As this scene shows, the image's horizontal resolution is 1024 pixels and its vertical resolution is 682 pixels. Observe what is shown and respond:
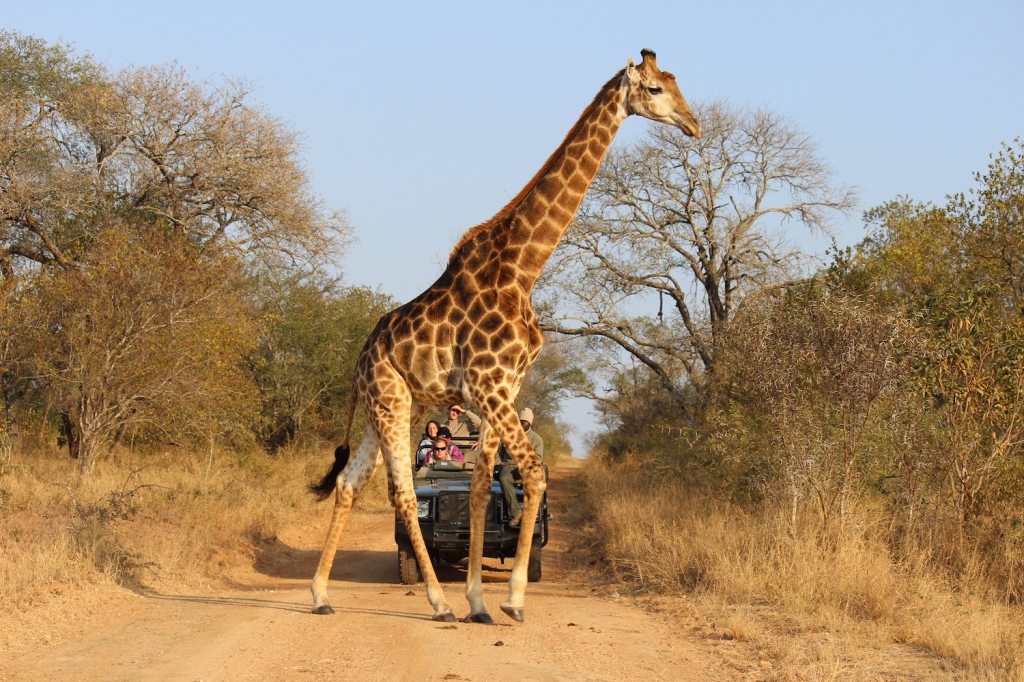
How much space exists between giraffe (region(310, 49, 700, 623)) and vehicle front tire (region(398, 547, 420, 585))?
2014 mm

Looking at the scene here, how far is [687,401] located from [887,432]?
10501 millimetres

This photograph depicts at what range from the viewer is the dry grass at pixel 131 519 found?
994cm

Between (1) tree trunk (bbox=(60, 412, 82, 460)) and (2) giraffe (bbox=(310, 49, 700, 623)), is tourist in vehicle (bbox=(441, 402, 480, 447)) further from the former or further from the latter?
(1) tree trunk (bbox=(60, 412, 82, 460))

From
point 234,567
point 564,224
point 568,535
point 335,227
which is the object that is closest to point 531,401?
point 335,227

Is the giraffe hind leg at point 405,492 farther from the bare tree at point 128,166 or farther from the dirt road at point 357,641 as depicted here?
the bare tree at point 128,166

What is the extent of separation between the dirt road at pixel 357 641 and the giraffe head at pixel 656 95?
4.04 m

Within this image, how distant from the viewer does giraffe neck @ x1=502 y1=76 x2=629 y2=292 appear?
917cm

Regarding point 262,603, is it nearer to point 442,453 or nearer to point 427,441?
point 442,453

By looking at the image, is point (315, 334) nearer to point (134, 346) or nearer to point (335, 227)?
point (335, 227)

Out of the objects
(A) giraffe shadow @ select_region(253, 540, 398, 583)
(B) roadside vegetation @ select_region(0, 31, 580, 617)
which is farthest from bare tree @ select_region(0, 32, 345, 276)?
(A) giraffe shadow @ select_region(253, 540, 398, 583)

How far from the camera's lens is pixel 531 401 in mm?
48688

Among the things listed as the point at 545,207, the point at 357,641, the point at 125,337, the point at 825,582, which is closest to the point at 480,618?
the point at 357,641

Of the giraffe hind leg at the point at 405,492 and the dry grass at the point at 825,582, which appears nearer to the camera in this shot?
the dry grass at the point at 825,582

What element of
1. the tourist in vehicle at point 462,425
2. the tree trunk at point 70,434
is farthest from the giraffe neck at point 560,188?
the tree trunk at point 70,434
